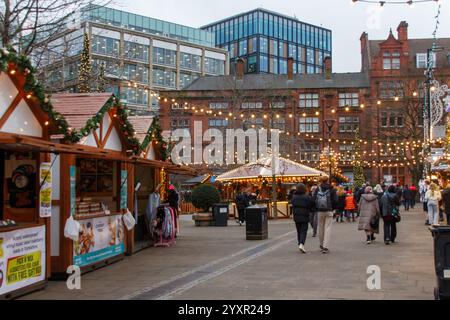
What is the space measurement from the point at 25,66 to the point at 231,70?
313 feet

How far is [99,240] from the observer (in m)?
12.1

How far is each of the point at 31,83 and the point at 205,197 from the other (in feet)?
58.1

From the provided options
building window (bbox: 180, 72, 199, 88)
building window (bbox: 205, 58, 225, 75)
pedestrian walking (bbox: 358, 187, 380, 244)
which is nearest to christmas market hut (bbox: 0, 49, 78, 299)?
pedestrian walking (bbox: 358, 187, 380, 244)

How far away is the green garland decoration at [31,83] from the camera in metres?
8.44

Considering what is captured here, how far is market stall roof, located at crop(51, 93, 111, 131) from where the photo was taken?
11.4m

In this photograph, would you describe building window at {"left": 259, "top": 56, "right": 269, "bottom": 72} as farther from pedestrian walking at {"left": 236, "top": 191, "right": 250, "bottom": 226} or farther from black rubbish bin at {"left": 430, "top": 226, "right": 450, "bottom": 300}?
black rubbish bin at {"left": 430, "top": 226, "right": 450, "bottom": 300}

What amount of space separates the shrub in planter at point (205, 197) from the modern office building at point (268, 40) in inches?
3057

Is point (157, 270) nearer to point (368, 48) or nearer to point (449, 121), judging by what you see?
point (449, 121)

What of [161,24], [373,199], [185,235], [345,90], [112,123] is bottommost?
[185,235]

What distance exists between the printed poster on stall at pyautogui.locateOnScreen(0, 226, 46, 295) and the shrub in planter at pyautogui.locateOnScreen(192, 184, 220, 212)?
55.2 ft

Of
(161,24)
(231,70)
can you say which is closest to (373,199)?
(161,24)

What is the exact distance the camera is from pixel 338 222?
26.2 metres

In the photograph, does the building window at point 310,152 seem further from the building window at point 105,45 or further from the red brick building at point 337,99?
the building window at point 105,45

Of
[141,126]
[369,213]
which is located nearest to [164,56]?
[141,126]
